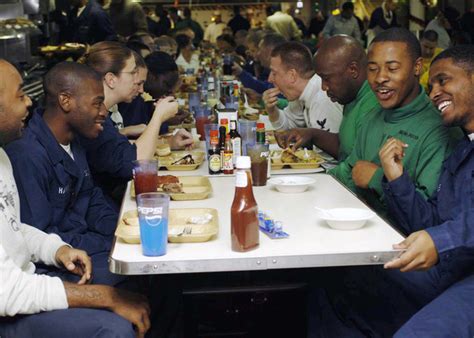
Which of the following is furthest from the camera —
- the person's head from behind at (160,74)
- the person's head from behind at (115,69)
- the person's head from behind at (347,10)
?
the person's head from behind at (347,10)

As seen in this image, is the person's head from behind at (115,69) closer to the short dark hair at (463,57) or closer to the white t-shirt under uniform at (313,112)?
the white t-shirt under uniform at (313,112)

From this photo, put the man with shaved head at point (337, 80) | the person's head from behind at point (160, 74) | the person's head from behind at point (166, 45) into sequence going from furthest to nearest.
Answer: the person's head from behind at point (166, 45), the person's head from behind at point (160, 74), the man with shaved head at point (337, 80)

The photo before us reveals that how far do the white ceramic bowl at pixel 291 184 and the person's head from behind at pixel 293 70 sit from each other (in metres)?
2.25

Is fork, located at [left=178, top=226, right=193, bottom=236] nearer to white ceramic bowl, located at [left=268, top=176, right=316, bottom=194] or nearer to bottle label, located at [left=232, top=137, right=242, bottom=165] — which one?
white ceramic bowl, located at [left=268, top=176, right=316, bottom=194]

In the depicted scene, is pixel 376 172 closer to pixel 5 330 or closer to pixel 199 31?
pixel 5 330

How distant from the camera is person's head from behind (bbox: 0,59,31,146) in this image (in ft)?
8.42

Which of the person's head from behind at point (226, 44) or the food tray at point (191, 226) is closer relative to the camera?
the food tray at point (191, 226)

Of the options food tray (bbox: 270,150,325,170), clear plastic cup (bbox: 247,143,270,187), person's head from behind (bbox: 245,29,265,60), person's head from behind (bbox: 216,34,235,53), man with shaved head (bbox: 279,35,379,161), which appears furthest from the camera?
person's head from behind (bbox: 216,34,235,53)

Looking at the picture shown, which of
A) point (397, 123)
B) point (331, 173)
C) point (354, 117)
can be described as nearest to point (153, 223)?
point (397, 123)

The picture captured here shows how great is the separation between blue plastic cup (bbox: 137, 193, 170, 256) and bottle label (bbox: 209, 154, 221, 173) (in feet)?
4.19

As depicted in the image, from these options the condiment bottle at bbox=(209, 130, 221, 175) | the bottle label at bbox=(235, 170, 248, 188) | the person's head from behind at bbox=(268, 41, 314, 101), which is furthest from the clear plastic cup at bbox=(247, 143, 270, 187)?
the person's head from behind at bbox=(268, 41, 314, 101)

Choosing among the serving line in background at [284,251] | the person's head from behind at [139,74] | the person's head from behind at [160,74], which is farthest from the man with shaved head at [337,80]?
the person's head from behind at [160,74]

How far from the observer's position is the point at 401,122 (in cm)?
336

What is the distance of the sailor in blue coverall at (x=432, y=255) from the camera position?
7.84 ft
